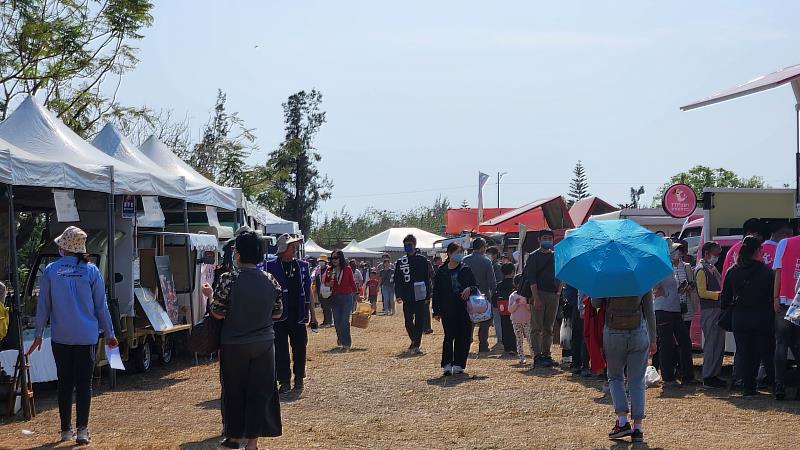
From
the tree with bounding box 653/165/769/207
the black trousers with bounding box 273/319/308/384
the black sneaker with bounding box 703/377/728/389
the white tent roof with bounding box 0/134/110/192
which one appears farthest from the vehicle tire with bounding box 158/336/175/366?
the tree with bounding box 653/165/769/207

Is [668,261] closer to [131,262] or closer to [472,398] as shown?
[472,398]

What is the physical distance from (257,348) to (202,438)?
6.46 feet

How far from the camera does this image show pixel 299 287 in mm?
11766

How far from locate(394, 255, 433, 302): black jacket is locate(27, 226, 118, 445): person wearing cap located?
312 inches

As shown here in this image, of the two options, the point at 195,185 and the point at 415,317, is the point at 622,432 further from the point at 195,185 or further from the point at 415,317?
the point at 195,185

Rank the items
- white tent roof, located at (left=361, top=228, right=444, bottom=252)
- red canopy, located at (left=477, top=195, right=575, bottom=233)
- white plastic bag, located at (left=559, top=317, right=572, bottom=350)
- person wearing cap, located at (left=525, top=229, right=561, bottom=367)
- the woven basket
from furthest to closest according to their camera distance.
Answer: white tent roof, located at (left=361, top=228, right=444, bottom=252), red canopy, located at (left=477, top=195, right=575, bottom=233), the woven basket, white plastic bag, located at (left=559, top=317, right=572, bottom=350), person wearing cap, located at (left=525, top=229, right=561, bottom=367)

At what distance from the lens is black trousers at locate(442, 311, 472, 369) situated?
13.5m

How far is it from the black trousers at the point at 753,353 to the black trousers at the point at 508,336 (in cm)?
575

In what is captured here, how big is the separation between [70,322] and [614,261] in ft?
15.2

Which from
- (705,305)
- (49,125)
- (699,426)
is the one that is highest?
(49,125)

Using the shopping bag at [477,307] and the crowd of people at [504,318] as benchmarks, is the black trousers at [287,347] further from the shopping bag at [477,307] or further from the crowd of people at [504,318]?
the shopping bag at [477,307]

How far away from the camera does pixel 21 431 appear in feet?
32.0

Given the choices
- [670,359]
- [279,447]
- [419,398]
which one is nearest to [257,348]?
[279,447]

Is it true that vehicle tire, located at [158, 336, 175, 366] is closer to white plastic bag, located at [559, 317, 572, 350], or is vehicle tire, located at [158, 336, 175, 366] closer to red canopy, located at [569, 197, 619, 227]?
white plastic bag, located at [559, 317, 572, 350]
